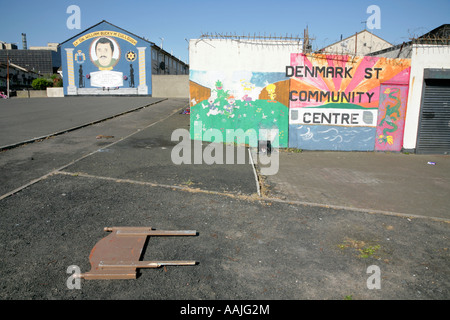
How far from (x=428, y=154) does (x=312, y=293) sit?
10023 mm

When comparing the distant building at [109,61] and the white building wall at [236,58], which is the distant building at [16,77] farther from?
the white building wall at [236,58]

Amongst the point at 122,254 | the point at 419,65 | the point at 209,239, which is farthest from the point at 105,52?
the point at 122,254

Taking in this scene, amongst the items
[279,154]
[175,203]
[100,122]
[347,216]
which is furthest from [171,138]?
[347,216]

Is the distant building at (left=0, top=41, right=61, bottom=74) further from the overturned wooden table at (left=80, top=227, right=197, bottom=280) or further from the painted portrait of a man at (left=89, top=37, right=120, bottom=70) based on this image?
the overturned wooden table at (left=80, top=227, right=197, bottom=280)

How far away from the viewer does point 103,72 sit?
39.1 meters

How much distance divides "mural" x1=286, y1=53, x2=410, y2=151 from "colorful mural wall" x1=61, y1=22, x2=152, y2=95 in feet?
104

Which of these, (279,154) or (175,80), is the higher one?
(175,80)

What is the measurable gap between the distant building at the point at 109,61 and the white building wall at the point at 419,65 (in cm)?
3354

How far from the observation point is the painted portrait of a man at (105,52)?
127 ft

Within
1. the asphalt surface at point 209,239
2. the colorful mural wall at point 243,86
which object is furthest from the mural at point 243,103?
the asphalt surface at point 209,239
